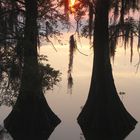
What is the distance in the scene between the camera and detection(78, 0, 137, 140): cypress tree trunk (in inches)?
894

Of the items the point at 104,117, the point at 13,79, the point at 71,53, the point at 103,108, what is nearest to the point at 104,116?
the point at 104,117

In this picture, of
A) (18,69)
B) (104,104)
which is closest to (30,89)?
(18,69)

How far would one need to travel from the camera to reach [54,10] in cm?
2484

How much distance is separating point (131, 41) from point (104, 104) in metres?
2.14

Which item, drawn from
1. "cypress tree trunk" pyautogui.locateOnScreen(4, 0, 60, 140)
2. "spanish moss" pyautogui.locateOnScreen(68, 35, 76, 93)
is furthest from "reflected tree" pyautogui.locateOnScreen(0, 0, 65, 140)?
"spanish moss" pyautogui.locateOnScreen(68, 35, 76, 93)

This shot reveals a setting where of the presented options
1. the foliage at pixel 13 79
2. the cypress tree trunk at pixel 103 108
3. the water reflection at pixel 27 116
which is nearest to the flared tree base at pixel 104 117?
the cypress tree trunk at pixel 103 108

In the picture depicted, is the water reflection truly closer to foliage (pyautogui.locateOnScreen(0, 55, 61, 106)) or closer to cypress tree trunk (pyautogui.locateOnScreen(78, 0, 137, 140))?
foliage (pyautogui.locateOnScreen(0, 55, 61, 106))

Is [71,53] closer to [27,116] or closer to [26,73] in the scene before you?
[26,73]

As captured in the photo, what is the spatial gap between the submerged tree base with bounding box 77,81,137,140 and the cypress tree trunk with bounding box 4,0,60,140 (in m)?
1.15

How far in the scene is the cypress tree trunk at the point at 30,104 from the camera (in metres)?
22.9

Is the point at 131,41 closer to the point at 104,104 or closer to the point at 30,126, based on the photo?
the point at 104,104

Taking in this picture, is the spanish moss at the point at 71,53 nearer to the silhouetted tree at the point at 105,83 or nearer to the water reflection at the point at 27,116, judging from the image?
the silhouetted tree at the point at 105,83

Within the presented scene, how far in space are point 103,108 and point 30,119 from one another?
2168mm

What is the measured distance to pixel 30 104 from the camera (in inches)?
913
